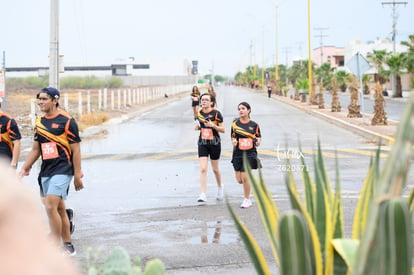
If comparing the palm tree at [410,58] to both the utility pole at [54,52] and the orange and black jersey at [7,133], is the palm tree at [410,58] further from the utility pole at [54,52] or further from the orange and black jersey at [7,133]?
the orange and black jersey at [7,133]

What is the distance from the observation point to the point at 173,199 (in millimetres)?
12000

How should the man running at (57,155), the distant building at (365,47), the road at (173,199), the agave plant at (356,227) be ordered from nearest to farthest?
the agave plant at (356,227)
the man running at (57,155)
the road at (173,199)
the distant building at (365,47)

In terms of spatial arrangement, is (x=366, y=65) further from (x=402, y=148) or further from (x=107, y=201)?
(x=402, y=148)

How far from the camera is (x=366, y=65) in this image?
2819 centimetres

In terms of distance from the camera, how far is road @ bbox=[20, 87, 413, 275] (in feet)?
26.5

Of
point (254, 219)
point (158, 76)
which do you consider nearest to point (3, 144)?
point (254, 219)

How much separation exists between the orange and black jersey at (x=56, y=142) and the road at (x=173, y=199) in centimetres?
52

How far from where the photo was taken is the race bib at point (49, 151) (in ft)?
25.9

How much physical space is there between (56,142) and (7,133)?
88 cm

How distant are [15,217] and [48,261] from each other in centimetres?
9

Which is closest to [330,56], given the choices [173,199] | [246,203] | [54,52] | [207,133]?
[54,52]

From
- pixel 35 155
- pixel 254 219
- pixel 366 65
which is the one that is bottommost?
pixel 254 219

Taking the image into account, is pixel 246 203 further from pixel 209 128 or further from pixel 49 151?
pixel 49 151

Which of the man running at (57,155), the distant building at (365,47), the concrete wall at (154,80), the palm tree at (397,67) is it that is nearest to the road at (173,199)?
the man running at (57,155)
